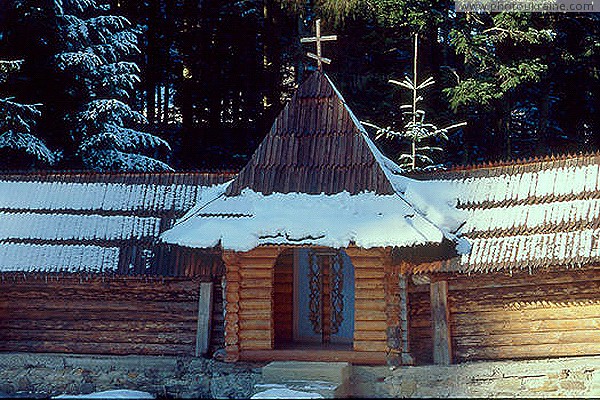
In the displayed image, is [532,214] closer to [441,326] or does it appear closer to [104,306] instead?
[441,326]

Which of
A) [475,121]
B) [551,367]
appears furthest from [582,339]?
[475,121]

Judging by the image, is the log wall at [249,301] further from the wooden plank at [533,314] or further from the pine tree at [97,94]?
the pine tree at [97,94]

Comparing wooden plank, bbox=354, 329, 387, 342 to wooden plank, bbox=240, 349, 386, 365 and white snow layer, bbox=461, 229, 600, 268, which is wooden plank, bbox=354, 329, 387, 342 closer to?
wooden plank, bbox=240, 349, 386, 365

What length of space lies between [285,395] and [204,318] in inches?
136

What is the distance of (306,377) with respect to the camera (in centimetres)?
1173

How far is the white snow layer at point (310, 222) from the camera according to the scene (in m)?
11.9

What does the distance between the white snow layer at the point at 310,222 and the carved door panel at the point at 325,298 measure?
170 centimetres

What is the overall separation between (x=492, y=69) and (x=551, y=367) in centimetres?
1414

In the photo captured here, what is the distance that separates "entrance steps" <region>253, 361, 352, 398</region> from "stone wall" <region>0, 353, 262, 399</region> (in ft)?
2.38

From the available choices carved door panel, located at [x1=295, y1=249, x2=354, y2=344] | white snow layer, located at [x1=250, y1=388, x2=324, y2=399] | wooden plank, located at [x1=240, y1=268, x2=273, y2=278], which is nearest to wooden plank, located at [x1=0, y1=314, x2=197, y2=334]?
wooden plank, located at [x1=240, y1=268, x2=273, y2=278]

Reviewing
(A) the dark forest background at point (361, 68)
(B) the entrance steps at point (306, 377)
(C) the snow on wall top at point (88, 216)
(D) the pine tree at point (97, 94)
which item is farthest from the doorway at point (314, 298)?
(A) the dark forest background at point (361, 68)

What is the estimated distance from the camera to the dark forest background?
2320 centimetres

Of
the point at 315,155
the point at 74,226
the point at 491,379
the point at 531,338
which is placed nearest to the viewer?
the point at 491,379

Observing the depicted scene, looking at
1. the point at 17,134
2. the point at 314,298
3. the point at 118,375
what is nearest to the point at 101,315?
the point at 118,375
